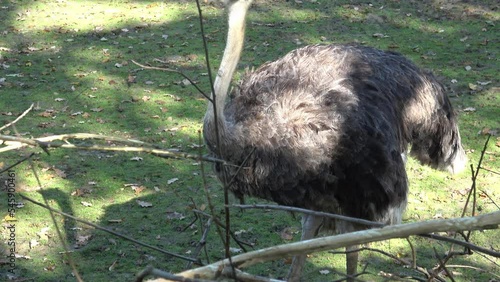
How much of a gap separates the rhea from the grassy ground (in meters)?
0.41

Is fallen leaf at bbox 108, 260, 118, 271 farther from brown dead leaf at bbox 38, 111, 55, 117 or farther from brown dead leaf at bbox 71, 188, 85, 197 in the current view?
brown dead leaf at bbox 38, 111, 55, 117

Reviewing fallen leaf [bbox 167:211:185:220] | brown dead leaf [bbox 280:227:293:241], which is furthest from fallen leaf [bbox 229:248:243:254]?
fallen leaf [bbox 167:211:185:220]

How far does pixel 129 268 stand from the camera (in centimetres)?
496

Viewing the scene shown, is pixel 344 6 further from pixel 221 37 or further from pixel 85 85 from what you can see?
pixel 85 85

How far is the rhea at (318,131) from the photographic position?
3.94 m

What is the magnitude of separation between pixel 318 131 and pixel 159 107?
13.3 ft

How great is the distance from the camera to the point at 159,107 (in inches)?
307

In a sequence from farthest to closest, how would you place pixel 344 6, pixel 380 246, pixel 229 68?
pixel 344 6 < pixel 380 246 < pixel 229 68

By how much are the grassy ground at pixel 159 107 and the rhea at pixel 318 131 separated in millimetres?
411

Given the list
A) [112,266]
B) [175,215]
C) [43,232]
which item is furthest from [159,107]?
[112,266]

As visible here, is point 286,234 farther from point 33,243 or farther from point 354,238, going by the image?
point 354,238

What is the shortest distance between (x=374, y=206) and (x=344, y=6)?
692 centimetres

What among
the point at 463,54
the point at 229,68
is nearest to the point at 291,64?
the point at 229,68

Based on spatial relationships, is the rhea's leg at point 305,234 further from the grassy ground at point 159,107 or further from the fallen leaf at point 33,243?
the fallen leaf at point 33,243
